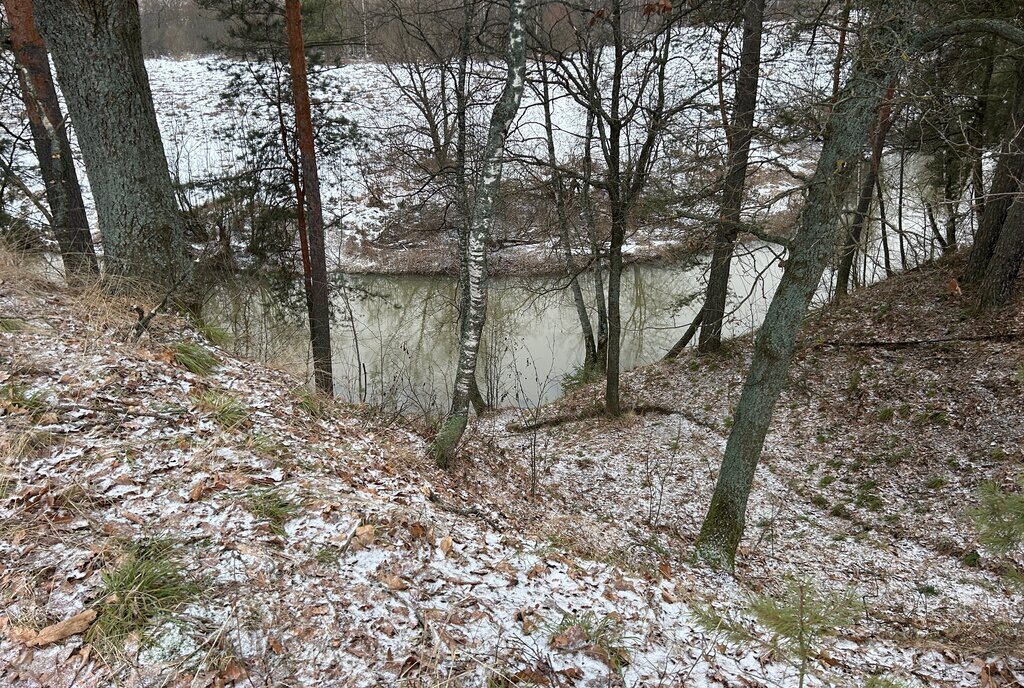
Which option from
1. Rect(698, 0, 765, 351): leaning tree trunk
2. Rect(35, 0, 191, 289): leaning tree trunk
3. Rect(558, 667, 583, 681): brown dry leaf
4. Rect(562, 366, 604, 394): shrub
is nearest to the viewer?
Rect(558, 667, 583, 681): brown dry leaf

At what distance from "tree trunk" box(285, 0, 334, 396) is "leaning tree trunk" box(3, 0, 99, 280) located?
3051 millimetres

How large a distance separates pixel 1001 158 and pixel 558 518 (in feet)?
29.7

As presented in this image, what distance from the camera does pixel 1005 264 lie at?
852cm

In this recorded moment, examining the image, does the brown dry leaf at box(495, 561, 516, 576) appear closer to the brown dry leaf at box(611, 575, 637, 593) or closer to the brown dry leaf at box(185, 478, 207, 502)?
the brown dry leaf at box(611, 575, 637, 593)

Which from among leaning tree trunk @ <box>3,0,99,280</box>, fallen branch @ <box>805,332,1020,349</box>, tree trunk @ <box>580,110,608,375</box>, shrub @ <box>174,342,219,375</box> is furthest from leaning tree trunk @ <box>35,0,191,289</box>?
fallen branch @ <box>805,332,1020,349</box>

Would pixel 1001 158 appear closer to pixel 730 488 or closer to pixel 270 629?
pixel 730 488

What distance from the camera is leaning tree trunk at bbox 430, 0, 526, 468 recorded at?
18.7 ft

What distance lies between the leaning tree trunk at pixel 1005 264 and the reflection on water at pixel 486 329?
360 cm

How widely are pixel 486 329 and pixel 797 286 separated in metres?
10.7

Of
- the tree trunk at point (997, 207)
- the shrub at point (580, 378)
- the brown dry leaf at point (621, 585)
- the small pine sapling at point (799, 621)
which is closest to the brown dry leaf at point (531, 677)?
the small pine sapling at point (799, 621)

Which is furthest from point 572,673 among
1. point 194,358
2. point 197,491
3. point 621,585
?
point 194,358

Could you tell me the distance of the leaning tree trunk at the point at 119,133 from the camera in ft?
17.1

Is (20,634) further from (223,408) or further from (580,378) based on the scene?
(580,378)

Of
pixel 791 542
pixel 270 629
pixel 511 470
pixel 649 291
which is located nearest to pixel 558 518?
pixel 511 470
